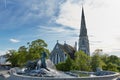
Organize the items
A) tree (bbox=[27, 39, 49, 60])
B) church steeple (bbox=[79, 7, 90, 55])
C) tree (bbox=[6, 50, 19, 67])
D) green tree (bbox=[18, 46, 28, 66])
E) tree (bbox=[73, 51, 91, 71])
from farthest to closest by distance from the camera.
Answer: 1. church steeple (bbox=[79, 7, 90, 55])
2. tree (bbox=[6, 50, 19, 67])
3. green tree (bbox=[18, 46, 28, 66])
4. tree (bbox=[27, 39, 49, 60])
5. tree (bbox=[73, 51, 91, 71])

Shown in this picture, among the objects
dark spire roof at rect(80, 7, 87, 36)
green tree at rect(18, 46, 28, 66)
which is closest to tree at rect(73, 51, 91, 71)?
green tree at rect(18, 46, 28, 66)

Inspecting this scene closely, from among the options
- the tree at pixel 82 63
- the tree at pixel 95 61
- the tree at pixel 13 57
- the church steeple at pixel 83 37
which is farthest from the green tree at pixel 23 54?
the church steeple at pixel 83 37

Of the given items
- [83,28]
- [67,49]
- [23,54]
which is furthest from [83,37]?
[23,54]

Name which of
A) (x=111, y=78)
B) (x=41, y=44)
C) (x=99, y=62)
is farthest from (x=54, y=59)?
(x=111, y=78)

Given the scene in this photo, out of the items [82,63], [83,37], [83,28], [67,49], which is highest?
[83,28]

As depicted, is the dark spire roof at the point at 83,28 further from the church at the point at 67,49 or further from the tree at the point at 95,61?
the tree at the point at 95,61

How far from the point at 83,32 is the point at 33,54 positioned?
34.5 m

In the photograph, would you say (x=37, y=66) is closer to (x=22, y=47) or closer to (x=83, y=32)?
(x=22, y=47)

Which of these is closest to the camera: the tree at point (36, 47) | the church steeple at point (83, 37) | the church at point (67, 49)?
the tree at point (36, 47)

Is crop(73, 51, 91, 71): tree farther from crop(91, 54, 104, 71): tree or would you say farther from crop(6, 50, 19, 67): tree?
crop(6, 50, 19, 67): tree

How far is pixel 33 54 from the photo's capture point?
41.3 metres

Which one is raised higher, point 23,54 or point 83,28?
point 83,28

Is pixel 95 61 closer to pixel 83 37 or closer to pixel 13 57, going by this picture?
pixel 13 57

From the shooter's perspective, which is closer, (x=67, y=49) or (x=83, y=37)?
(x=67, y=49)
